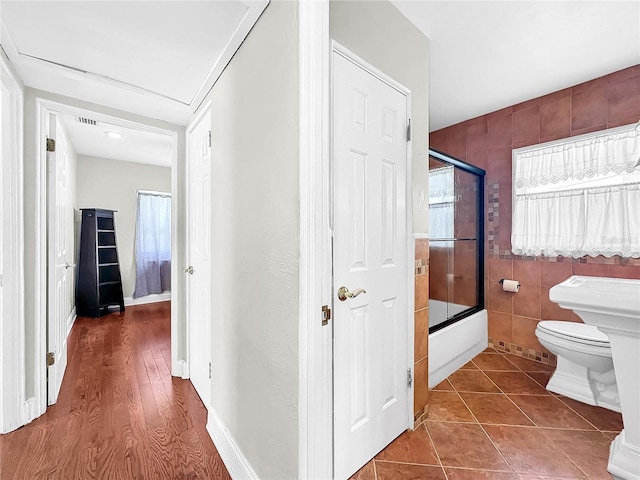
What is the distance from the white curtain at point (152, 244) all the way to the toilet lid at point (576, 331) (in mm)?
5073

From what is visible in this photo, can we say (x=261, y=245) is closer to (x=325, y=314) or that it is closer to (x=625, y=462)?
(x=325, y=314)

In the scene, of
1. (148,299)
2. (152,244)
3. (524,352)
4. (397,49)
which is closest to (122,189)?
(152,244)

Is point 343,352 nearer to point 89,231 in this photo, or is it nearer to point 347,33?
point 347,33

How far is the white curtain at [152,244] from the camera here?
457 centimetres

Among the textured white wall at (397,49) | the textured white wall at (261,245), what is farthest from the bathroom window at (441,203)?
the textured white wall at (261,245)

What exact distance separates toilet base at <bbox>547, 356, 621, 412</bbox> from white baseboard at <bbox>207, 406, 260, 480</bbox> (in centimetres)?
218

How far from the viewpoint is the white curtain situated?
457cm

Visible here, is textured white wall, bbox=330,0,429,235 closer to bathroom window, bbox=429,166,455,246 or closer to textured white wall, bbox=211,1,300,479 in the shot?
textured white wall, bbox=211,1,300,479

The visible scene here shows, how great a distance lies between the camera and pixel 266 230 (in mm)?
1151

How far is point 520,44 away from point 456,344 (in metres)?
2.26

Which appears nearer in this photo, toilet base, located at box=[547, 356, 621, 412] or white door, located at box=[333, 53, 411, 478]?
white door, located at box=[333, 53, 411, 478]

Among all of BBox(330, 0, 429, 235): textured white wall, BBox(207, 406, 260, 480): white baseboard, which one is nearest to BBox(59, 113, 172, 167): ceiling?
BBox(330, 0, 429, 235): textured white wall

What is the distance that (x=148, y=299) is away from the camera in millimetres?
4691

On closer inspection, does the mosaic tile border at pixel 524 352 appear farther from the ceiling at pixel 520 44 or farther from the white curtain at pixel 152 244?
the white curtain at pixel 152 244
